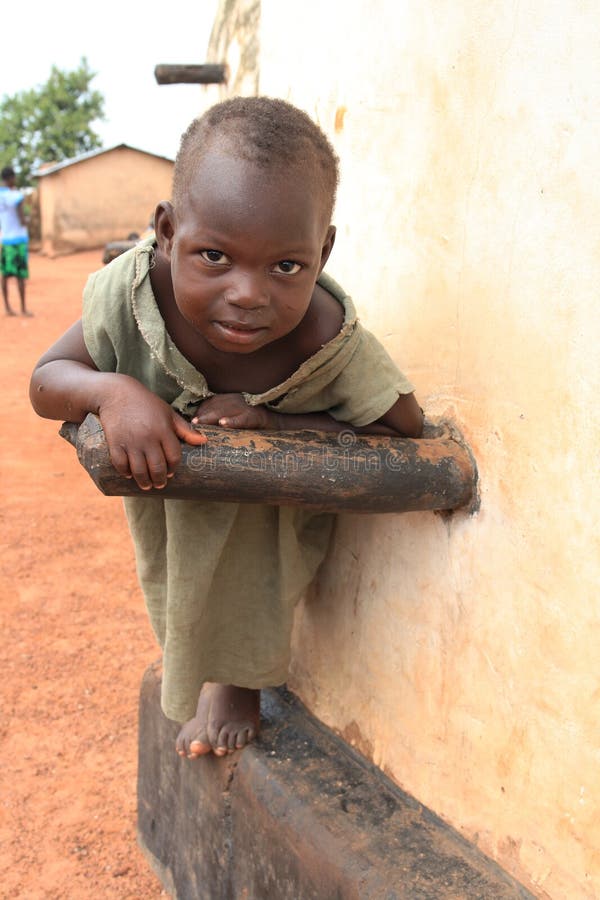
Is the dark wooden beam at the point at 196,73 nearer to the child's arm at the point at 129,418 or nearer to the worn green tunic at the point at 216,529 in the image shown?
the worn green tunic at the point at 216,529

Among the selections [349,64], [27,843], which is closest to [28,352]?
[27,843]

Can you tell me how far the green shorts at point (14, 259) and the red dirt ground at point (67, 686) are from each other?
19.6ft

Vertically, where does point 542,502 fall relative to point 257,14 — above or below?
below

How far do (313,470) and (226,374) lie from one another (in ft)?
0.81

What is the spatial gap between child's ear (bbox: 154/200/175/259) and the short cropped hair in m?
0.03

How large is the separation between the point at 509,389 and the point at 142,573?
0.83m

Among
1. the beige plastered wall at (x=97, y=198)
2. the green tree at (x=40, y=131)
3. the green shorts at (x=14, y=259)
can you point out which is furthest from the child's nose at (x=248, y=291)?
the green tree at (x=40, y=131)

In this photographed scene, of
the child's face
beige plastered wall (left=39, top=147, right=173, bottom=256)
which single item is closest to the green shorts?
beige plastered wall (left=39, top=147, right=173, bottom=256)

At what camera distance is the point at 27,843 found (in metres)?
2.37

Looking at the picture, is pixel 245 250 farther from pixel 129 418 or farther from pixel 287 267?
pixel 129 418

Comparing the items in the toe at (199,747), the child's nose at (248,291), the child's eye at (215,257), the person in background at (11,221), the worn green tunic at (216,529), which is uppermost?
the child's eye at (215,257)

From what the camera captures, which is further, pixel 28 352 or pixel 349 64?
pixel 28 352

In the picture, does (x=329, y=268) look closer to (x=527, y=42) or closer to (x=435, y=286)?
(x=435, y=286)

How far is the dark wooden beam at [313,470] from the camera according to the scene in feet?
4.43
